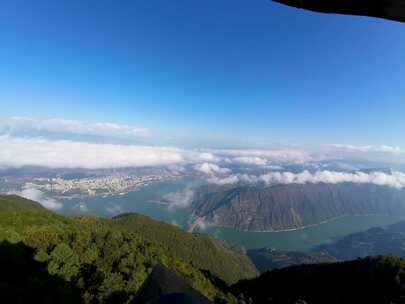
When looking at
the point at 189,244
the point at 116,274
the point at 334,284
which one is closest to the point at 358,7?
the point at 116,274

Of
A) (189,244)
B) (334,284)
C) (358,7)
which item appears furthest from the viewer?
(189,244)

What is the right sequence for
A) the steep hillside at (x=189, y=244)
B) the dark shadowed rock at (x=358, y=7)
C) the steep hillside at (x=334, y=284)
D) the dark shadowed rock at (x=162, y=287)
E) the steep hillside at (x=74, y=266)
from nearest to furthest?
the dark shadowed rock at (x=358, y=7) < the dark shadowed rock at (x=162, y=287) < the steep hillside at (x=74, y=266) < the steep hillside at (x=334, y=284) < the steep hillside at (x=189, y=244)

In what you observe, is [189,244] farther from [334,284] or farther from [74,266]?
[74,266]

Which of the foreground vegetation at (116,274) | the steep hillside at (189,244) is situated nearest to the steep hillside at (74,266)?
the foreground vegetation at (116,274)

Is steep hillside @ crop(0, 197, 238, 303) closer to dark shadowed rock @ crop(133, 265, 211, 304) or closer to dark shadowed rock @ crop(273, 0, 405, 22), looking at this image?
dark shadowed rock @ crop(133, 265, 211, 304)

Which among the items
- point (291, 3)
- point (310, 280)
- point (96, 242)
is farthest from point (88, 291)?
point (310, 280)

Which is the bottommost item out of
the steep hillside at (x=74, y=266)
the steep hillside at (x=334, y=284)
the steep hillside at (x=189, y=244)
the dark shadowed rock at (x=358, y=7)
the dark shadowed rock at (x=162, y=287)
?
the steep hillside at (x=189, y=244)

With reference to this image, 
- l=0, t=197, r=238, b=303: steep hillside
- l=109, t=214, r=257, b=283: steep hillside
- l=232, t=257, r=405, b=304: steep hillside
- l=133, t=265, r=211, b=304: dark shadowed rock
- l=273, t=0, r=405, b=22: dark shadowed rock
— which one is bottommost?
l=109, t=214, r=257, b=283: steep hillside

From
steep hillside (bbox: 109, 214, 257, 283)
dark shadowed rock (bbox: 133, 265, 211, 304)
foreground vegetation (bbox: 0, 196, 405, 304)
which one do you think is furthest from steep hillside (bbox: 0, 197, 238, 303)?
steep hillside (bbox: 109, 214, 257, 283)

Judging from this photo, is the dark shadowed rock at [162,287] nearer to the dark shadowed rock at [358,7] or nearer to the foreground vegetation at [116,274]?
the dark shadowed rock at [358,7]

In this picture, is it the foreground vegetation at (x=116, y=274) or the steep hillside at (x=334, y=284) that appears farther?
the steep hillside at (x=334, y=284)

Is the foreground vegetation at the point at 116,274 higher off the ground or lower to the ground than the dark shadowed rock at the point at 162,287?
lower
